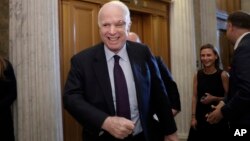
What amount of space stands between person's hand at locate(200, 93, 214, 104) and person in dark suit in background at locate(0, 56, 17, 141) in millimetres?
2255

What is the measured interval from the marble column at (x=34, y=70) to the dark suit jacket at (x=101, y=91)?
1.69 meters

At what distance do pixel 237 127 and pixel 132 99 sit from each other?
1059 millimetres

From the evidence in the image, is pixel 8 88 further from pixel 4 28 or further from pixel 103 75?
pixel 103 75

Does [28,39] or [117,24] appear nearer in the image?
[117,24]

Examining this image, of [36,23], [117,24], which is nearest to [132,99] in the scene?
[117,24]

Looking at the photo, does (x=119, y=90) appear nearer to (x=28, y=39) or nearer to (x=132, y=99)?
(x=132, y=99)

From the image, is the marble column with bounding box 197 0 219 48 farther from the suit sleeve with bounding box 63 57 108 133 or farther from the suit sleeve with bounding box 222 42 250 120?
the suit sleeve with bounding box 63 57 108 133

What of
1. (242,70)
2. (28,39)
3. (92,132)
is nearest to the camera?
(92,132)

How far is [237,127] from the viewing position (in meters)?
2.53

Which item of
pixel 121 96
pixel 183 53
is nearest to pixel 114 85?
pixel 121 96

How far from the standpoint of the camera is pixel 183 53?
5.70 meters

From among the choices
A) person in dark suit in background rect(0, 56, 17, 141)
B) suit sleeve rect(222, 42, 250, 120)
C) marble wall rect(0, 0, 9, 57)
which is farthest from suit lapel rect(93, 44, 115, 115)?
marble wall rect(0, 0, 9, 57)

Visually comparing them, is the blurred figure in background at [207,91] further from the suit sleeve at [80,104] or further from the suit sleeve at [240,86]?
the suit sleeve at [80,104]

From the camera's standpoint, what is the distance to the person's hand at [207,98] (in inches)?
163
